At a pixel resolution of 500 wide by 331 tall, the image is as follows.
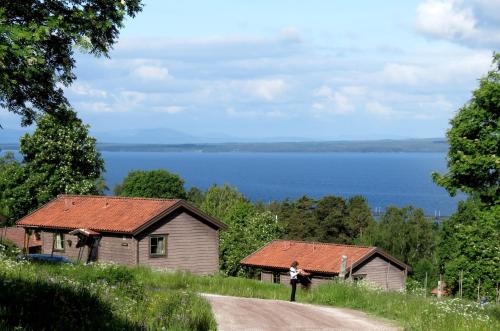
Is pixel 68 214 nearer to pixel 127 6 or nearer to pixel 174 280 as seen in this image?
pixel 174 280

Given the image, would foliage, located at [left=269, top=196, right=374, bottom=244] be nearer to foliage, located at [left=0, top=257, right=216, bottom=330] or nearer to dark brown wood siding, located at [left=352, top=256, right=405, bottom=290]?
dark brown wood siding, located at [left=352, top=256, right=405, bottom=290]

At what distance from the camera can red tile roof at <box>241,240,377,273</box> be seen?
4775cm

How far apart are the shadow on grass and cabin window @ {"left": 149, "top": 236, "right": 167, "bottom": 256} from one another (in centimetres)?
2916

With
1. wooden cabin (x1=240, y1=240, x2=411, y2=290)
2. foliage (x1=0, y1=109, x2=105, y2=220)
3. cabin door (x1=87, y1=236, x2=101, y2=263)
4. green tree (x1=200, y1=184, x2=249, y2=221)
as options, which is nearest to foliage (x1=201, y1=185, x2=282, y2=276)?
wooden cabin (x1=240, y1=240, x2=411, y2=290)

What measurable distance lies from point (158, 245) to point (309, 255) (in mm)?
12115

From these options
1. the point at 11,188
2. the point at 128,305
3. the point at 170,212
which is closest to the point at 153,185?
the point at 11,188

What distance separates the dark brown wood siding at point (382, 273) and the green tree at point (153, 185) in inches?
1450

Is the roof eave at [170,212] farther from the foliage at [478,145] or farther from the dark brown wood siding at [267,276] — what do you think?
the foliage at [478,145]

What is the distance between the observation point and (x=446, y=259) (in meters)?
64.6

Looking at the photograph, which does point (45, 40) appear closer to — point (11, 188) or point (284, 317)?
point (284, 317)

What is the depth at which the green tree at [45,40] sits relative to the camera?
9734 mm

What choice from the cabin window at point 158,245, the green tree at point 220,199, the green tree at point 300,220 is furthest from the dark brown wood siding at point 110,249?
the green tree at point 220,199

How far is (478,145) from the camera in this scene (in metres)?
35.1

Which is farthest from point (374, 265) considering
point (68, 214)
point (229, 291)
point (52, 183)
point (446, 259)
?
point (52, 183)
